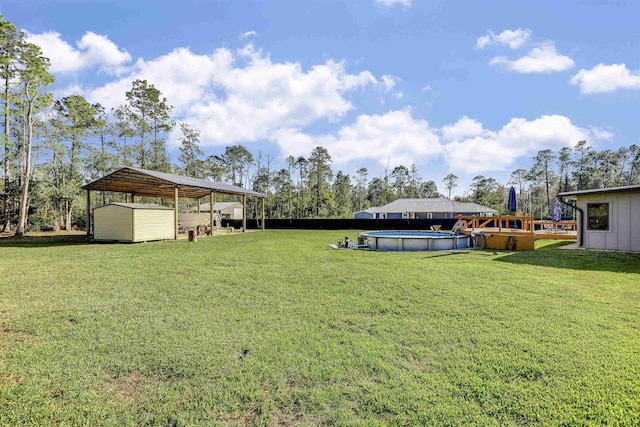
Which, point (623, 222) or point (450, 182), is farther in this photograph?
point (450, 182)

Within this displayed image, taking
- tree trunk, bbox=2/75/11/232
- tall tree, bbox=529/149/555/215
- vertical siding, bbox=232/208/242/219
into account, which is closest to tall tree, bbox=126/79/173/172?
tree trunk, bbox=2/75/11/232

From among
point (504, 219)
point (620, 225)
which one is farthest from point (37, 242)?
point (620, 225)

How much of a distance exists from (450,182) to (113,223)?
58.9 meters

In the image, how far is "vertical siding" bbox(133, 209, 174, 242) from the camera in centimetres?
1411

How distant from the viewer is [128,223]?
1403 centimetres

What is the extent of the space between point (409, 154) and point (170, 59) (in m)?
45.7

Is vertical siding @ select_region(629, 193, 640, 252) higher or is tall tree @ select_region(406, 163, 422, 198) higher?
tall tree @ select_region(406, 163, 422, 198)

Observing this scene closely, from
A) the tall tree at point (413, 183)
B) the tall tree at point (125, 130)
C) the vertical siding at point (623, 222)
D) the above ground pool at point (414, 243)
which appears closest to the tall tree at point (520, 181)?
the tall tree at point (413, 183)

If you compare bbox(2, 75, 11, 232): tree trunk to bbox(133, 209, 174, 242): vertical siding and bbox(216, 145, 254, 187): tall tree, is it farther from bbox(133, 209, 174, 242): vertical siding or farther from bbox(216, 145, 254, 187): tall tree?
bbox(216, 145, 254, 187): tall tree

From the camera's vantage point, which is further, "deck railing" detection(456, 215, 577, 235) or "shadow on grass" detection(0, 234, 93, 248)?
"shadow on grass" detection(0, 234, 93, 248)

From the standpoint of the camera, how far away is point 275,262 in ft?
26.4

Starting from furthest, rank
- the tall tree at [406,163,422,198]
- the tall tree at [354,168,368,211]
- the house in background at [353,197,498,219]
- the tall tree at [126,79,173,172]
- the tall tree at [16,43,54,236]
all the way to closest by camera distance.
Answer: the tall tree at [354,168,368,211], the tall tree at [406,163,422,198], the house in background at [353,197,498,219], the tall tree at [126,79,173,172], the tall tree at [16,43,54,236]

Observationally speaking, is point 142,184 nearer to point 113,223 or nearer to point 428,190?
point 113,223

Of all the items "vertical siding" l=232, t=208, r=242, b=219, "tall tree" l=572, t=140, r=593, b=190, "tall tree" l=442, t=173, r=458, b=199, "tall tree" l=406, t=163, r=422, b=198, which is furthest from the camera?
"tall tree" l=442, t=173, r=458, b=199
